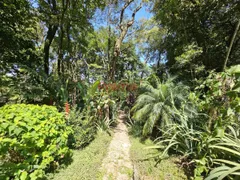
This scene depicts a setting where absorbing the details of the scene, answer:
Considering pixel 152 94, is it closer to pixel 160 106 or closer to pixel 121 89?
pixel 160 106

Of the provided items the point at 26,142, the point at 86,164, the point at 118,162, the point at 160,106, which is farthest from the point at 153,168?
the point at 26,142

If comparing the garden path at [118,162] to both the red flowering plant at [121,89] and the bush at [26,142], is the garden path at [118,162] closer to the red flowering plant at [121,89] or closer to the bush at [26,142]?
the bush at [26,142]

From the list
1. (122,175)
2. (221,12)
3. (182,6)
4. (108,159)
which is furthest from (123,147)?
(221,12)

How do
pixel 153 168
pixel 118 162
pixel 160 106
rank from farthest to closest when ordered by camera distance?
pixel 160 106, pixel 118 162, pixel 153 168

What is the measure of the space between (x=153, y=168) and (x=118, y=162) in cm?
66

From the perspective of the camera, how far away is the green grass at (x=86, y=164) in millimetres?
2156

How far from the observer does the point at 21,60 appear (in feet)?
16.1

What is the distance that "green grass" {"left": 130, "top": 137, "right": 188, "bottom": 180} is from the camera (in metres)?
2.29

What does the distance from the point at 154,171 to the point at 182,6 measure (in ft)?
17.8

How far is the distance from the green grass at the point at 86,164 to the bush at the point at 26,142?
1.00 feet

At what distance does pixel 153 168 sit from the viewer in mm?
2490

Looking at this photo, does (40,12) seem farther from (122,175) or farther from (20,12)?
(122,175)

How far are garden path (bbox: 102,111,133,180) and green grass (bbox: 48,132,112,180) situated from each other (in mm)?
132

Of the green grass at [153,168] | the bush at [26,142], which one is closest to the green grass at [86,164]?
the bush at [26,142]
